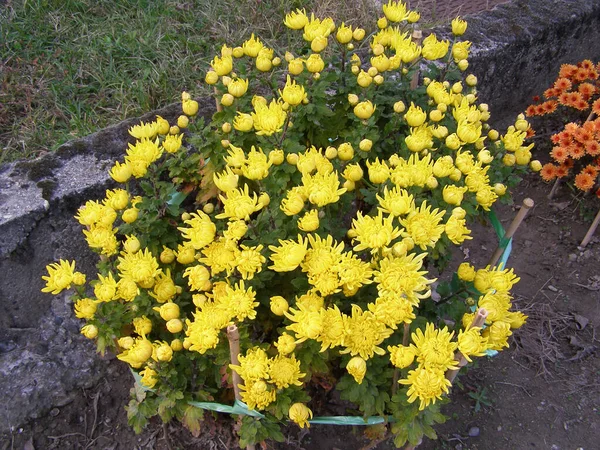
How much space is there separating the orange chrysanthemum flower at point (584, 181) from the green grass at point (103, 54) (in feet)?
6.94

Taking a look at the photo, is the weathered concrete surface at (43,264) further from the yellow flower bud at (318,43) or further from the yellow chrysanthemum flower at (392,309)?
the yellow chrysanthemum flower at (392,309)

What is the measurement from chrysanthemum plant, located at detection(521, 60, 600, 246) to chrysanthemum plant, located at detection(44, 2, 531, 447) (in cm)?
128

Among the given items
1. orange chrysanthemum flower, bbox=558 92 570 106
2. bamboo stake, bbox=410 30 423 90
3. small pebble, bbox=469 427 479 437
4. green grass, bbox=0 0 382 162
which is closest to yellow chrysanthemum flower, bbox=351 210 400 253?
bamboo stake, bbox=410 30 423 90

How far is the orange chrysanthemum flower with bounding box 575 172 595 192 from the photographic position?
299 centimetres

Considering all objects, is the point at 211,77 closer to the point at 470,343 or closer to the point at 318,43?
the point at 318,43

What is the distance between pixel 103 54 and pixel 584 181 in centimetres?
311

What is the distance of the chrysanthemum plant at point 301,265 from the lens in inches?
54.1

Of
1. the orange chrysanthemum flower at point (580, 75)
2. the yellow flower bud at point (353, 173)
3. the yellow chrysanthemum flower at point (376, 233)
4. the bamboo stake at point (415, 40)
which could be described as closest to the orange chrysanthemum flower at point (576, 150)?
the orange chrysanthemum flower at point (580, 75)

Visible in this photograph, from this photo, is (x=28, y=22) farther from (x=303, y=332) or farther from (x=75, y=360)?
(x=303, y=332)

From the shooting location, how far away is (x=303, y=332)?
1.34 metres

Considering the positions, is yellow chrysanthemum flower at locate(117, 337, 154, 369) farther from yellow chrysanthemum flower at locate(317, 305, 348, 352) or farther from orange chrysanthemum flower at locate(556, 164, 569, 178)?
orange chrysanthemum flower at locate(556, 164, 569, 178)

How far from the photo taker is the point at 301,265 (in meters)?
1.43

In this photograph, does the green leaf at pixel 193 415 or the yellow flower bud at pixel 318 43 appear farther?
the yellow flower bud at pixel 318 43

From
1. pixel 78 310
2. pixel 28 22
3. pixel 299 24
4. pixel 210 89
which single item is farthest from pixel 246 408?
pixel 28 22
